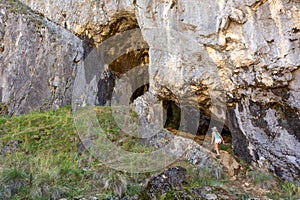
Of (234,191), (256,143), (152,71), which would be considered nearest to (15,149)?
(152,71)

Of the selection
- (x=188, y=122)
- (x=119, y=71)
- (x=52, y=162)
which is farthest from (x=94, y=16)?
(x=52, y=162)

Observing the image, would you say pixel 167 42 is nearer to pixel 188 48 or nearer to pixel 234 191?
pixel 188 48

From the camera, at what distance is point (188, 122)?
35.7 ft

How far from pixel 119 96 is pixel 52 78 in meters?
3.49

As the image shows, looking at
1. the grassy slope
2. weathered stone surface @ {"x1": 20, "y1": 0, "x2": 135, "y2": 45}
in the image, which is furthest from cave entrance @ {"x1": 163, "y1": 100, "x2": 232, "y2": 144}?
weathered stone surface @ {"x1": 20, "y1": 0, "x2": 135, "y2": 45}

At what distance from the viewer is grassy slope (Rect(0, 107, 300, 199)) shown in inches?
219

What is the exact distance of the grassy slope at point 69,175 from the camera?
557 cm

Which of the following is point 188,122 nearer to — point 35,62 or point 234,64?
point 234,64

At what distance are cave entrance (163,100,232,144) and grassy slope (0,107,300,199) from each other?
2.39m

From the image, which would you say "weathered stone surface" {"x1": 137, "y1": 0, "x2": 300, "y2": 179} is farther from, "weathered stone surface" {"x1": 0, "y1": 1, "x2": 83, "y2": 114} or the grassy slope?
"weathered stone surface" {"x1": 0, "y1": 1, "x2": 83, "y2": 114}

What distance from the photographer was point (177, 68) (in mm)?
8742

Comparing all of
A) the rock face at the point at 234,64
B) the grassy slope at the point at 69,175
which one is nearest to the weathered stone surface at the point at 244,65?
the rock face at the point at 234,64

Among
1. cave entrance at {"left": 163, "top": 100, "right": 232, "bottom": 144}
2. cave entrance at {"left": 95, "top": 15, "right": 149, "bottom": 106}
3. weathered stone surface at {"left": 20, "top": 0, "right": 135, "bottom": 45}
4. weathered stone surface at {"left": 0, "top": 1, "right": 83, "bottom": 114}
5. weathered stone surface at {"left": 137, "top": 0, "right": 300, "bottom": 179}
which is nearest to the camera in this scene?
weathered stone surface at {"left": 137, "top": 0, "right": 300, "bottom": 179}

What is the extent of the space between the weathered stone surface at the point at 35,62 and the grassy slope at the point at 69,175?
15.2 feet
